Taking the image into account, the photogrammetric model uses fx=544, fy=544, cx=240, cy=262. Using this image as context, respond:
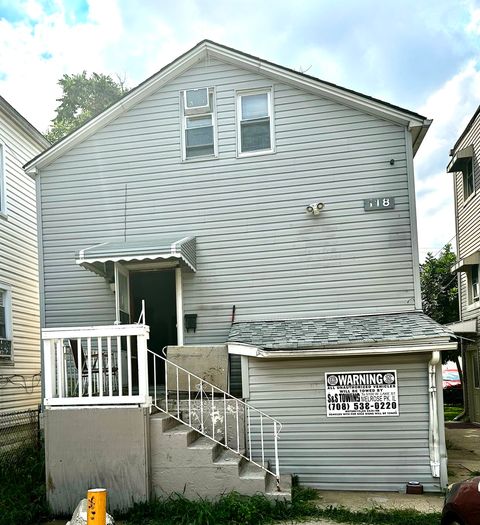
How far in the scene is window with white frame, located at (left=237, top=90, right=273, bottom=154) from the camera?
31.1 feet

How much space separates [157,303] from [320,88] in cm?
476

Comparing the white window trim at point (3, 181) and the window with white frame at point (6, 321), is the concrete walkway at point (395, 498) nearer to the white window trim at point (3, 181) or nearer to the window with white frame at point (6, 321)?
the window with white frame at point (6, 321)

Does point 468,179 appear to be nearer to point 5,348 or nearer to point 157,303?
point 157,303

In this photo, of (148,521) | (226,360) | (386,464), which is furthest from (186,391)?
(386,464)

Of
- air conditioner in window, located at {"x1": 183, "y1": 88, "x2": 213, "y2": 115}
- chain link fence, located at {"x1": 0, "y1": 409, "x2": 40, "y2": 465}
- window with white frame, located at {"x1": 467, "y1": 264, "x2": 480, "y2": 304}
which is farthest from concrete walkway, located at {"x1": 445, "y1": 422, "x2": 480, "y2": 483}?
air conditioner in window, located at {"x1": 183, "y1": 88, "x2": 213, "y2": 115}

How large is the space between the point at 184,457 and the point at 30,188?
8893mm

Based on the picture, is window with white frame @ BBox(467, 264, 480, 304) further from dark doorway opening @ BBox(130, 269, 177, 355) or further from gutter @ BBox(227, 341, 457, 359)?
dark doorway opening @ BBox(130, 269, 177, 355)

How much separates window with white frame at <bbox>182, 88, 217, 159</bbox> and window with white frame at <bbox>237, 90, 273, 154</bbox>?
492 millimetres

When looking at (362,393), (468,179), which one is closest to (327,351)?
(362,393)

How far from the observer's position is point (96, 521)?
14.4 ft

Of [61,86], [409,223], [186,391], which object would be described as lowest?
[186,391]

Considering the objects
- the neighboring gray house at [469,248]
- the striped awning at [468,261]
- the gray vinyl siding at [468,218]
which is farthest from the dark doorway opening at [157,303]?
the gray vinyl siding at [468,218]

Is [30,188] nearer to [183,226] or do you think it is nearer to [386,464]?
[183,226]

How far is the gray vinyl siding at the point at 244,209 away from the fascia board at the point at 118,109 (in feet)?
0.43
